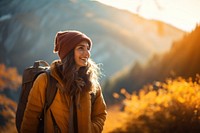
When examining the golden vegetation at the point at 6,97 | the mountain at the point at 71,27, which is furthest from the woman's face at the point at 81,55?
the mountain at the point at 71,27

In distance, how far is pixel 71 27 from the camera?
24.5m

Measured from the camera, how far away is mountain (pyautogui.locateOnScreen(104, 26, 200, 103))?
7.06m

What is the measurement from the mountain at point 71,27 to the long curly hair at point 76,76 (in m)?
14.9

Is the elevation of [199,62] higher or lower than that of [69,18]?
lower

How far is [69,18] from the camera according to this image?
27.4 m

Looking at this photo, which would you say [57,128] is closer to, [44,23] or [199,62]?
[199,62]

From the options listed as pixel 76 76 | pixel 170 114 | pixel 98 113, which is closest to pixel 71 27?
pixel 170 114

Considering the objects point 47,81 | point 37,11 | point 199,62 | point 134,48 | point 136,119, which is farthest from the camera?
point 37,11

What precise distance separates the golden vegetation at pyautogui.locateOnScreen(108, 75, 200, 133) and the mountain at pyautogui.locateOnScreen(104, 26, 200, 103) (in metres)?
0.89

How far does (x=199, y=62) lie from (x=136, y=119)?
1877 millimetres

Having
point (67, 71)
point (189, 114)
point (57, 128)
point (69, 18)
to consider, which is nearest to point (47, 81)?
point (67, 71)

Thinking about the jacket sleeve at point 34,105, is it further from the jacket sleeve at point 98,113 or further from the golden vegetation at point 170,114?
the golden vegetation at point 170,114

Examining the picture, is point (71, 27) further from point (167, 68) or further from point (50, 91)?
point (50, 91)

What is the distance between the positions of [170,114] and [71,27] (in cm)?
2007
